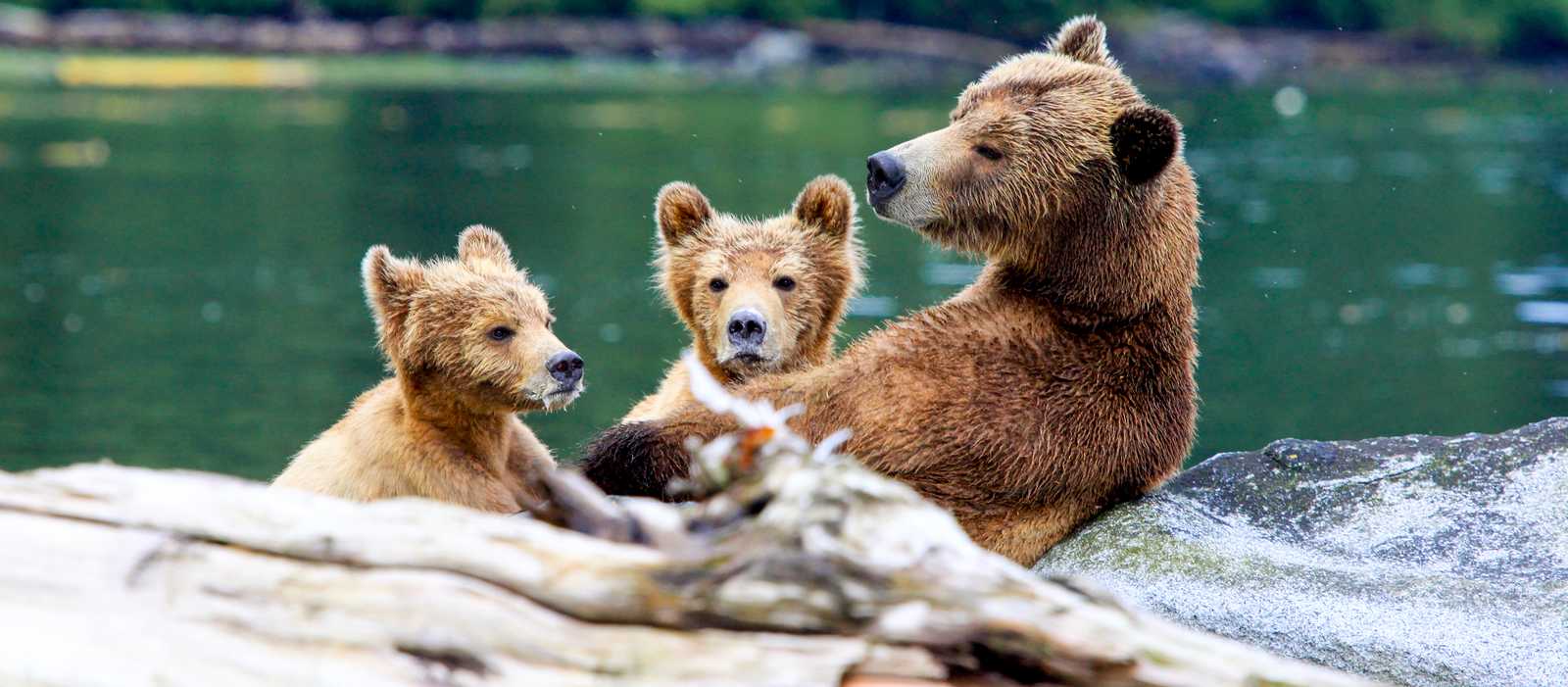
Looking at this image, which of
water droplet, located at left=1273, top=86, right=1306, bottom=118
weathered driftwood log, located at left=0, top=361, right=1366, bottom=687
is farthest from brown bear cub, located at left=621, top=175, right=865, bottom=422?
water droplet, located at left=1273, top=86, right=1306, bottom=118

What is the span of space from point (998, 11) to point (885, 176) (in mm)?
67662

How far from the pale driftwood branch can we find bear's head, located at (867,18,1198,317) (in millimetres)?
2130

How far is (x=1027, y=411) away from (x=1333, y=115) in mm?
56776

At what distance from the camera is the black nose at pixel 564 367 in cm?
627

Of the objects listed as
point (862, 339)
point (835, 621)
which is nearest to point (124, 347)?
point (862, 339)

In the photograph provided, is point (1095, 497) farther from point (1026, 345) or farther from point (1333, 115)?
point (1333, 115)

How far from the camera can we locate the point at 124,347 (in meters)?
19.1

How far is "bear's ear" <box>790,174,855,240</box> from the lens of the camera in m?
7.58

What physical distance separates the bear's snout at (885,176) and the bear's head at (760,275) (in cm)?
121

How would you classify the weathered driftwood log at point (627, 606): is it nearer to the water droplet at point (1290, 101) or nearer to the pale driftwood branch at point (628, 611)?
the pale driftwood branch at point (628, 611)

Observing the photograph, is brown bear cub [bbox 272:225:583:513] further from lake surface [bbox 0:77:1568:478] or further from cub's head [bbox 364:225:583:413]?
lake surface [bbox 0:77:1568:478]

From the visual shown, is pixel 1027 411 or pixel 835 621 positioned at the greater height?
pixel 1027 411

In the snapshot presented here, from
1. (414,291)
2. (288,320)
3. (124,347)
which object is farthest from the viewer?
(288,320)

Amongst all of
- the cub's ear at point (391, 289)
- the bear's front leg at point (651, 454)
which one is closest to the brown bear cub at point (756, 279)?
the cub's ear at point (391, 289)
